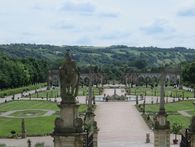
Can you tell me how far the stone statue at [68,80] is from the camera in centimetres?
1834

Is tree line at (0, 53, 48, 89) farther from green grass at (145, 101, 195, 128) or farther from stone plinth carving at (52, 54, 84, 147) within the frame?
stone plinth carving at (52, 54, 84, 147)

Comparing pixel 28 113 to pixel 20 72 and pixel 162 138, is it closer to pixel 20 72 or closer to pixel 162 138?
pixel 162 138

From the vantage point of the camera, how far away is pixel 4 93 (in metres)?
108

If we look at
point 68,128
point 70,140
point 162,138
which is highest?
point 68,128

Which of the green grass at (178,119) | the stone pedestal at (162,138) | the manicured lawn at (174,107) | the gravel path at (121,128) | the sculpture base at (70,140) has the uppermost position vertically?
the sculpture base at (70,140)

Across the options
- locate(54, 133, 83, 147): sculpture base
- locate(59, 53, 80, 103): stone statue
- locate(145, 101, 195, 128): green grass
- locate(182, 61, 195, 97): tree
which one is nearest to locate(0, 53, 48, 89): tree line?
locate(182, 61, 195, 97): tree

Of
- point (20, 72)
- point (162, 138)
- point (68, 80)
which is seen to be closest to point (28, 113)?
point (162, 138)

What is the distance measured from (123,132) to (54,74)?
4626 inches

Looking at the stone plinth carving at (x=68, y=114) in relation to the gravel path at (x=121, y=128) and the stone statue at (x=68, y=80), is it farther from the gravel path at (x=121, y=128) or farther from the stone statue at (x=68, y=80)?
the gravel path at (x=121, y=128)

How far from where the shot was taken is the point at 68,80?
60.6 feet

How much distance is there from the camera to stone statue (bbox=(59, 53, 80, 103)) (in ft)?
60.2

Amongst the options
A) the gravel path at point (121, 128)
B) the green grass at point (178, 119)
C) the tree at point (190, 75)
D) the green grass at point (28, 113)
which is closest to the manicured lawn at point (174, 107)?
the gravel path at point (121, 128)

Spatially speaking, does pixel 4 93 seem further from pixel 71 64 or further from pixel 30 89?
pixel 71 64

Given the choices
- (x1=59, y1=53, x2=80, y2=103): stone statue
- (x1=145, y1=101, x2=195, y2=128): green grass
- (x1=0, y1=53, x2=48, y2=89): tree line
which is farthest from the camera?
(x1=0, y1=53, x2=48, y2=89): tree line
